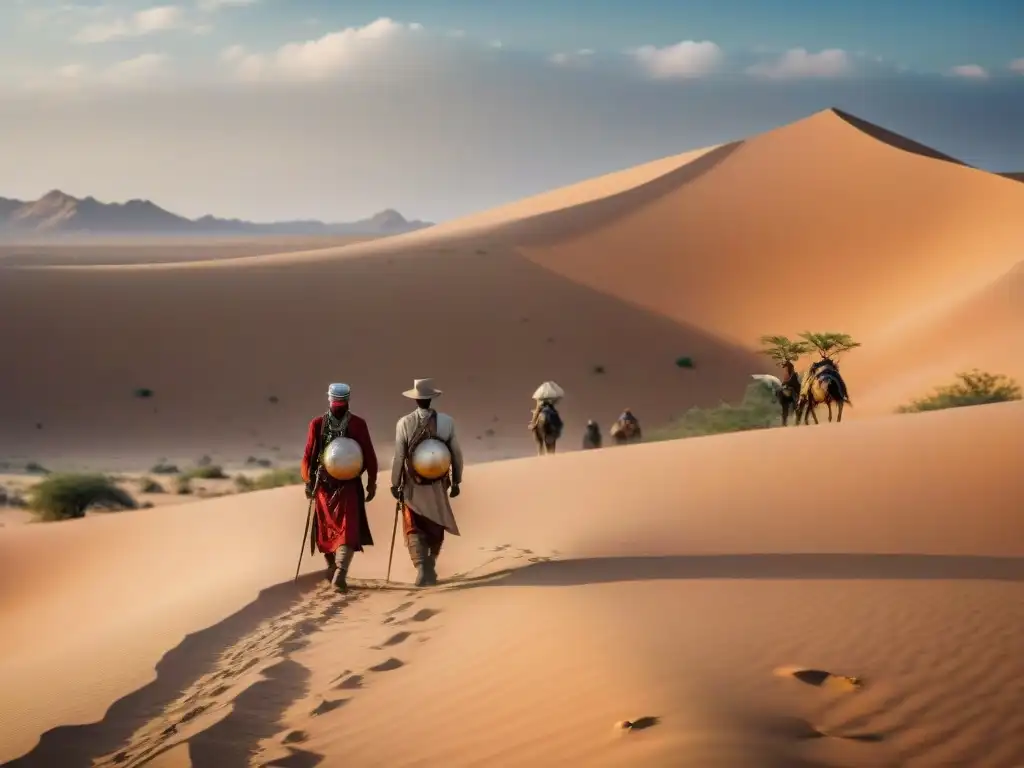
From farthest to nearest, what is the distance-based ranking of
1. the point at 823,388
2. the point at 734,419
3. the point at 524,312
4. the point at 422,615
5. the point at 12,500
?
the point at 524,312 → the point at 734,419 → the point at 12,500 → the point at 823,388 → the point at 422,615

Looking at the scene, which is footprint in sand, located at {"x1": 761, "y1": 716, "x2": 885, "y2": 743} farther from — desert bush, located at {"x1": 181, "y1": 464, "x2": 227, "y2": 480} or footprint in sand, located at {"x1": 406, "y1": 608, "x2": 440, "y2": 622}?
desert bush, located at {"x1": 181, "y1": 464, "x2": 227, "y2": 480}

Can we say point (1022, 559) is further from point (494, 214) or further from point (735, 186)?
point (494, 214)

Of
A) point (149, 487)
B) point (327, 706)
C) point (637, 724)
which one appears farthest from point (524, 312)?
point (637, 724)

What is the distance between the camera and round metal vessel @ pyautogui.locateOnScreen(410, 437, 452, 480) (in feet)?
31.1

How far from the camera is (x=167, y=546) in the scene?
14.4m

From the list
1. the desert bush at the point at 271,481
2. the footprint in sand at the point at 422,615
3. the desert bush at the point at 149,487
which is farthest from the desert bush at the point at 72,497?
the footprint in sand at the point at 422,615

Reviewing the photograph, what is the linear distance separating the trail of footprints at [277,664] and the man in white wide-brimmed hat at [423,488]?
32 cm

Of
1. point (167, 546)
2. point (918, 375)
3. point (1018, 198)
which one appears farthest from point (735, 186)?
point (167, 546)

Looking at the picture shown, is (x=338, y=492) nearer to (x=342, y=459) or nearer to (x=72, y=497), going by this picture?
(x=342, y=459)

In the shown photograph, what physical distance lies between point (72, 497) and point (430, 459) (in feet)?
42.4

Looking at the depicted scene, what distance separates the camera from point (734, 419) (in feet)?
96.2

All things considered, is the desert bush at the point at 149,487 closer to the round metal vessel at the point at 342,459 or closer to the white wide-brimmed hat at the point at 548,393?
the white wide-brimmed hat at the point at 548,393

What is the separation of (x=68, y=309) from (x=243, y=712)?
4223 centimetres

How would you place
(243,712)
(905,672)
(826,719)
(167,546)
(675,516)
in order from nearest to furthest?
(826,719), (905,672), (243,712), (675,516), (167,546)
